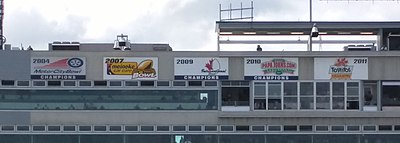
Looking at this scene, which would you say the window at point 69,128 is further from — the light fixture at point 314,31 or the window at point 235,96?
the light fixture at point 314,31

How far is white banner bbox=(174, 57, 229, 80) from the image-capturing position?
3694 cm

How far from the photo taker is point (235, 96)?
37.2m

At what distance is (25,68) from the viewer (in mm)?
36938

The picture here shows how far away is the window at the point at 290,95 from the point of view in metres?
37.1

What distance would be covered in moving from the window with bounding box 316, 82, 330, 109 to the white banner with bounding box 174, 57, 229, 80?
3.98 meters

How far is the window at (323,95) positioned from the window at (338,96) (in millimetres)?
254

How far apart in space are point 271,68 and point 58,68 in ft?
29.8

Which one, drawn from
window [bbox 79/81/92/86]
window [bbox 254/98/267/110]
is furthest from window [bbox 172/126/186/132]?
window [bbox 79/81/92/86]

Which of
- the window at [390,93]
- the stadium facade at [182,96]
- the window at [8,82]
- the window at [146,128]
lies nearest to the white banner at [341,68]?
the stadium facade at [182,96]

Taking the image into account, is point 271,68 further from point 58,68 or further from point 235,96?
point 58,68

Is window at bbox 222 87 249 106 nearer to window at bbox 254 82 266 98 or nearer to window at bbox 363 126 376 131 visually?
window at bbox 254 82 266 98

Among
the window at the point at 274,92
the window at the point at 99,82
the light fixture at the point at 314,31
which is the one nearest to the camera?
the window at the point at 99,82
